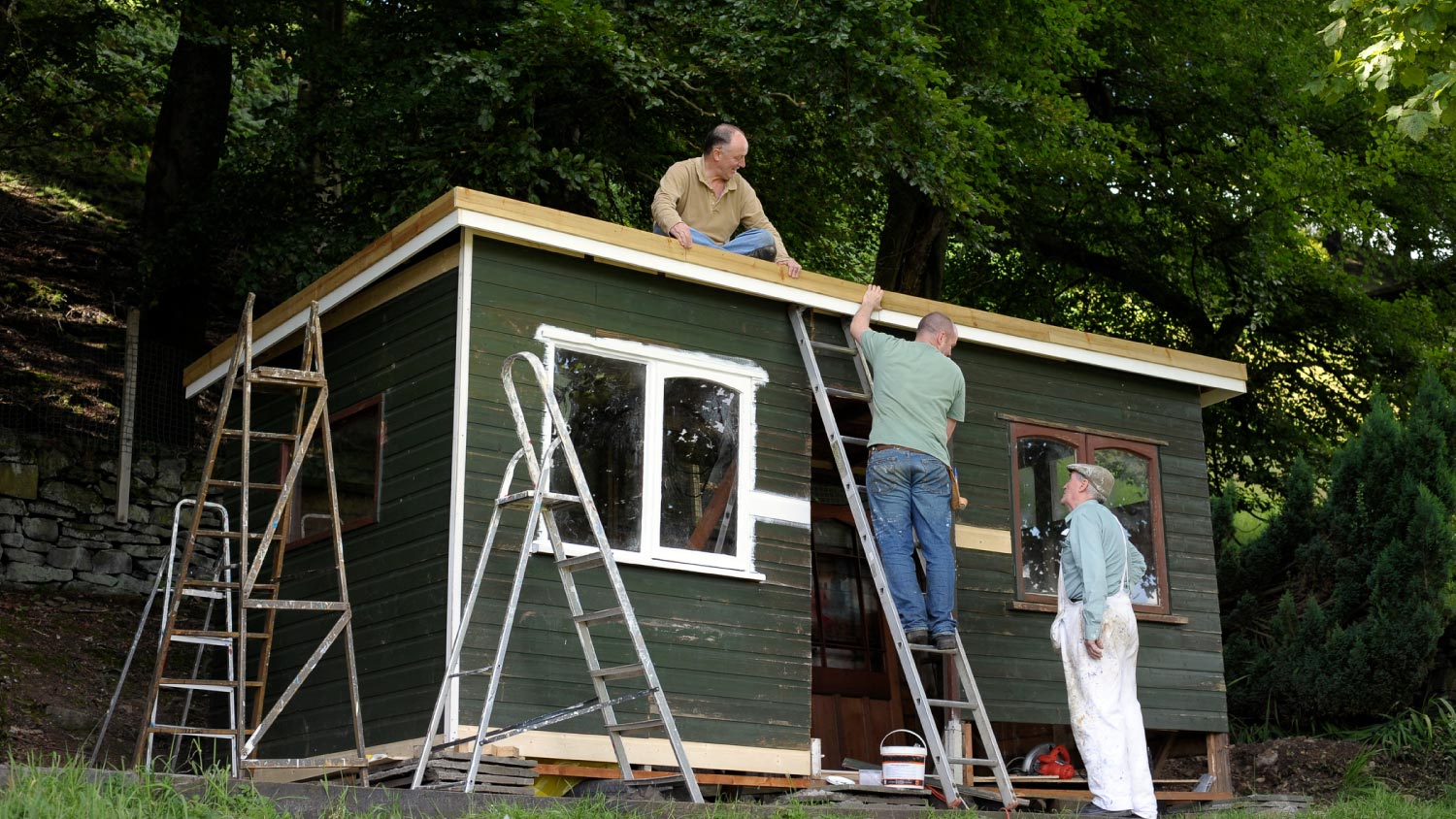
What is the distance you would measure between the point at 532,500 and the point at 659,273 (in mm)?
1855

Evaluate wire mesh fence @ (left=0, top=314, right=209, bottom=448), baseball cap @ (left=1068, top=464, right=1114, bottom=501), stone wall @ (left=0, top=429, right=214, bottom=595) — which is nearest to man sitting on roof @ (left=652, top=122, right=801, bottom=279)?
baseball cap @ (left=1068, top=464, right=1114, bottom=501)

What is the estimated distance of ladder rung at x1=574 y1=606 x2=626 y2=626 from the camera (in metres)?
6.91

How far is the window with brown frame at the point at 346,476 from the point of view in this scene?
8531 mm

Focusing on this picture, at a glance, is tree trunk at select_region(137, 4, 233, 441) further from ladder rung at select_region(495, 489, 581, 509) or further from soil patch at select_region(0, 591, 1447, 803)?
ladder rung at select_region(495, 489, 581, 509)

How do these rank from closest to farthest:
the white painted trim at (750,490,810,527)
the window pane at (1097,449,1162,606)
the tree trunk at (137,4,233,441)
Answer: the white painted trim at (750,490,810,527)
the window pane at (1097,449,1162,606)
the tree trunk at (137,4,233,441)

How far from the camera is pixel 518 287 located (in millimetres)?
8070

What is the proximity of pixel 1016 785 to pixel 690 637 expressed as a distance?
2.54 m

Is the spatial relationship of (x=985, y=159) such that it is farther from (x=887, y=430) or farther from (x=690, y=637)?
(x=690, y=637)

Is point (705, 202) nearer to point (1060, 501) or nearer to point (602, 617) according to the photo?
point (602, 617)

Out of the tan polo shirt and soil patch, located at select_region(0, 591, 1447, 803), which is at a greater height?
the tan polo shirt

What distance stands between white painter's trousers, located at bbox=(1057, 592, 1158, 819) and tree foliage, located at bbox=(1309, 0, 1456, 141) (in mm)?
4136

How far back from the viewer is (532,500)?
7289mm

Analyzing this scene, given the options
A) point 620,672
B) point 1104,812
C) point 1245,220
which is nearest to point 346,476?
point 620,672

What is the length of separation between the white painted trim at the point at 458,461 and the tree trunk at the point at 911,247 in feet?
27.4
